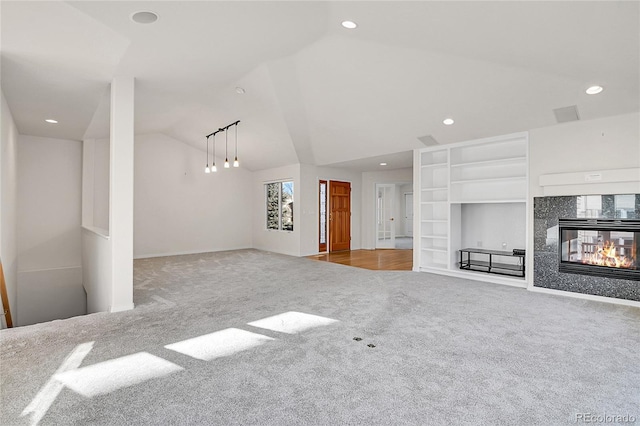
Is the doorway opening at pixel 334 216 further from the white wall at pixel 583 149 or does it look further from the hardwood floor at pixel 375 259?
the white wall at pixel 583 149

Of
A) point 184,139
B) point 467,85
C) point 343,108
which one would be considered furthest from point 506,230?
point 184,139

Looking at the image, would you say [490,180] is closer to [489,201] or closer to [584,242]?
[489,201]

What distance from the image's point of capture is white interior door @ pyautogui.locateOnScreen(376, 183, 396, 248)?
1058cm

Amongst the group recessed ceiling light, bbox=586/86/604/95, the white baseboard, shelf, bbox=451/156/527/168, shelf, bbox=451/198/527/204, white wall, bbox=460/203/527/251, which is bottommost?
the white baseboard

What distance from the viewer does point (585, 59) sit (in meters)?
3.54

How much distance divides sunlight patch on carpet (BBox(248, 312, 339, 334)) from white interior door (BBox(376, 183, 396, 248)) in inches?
274

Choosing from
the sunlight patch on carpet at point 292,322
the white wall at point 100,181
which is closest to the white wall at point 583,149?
the sunlight patch on carpet at point 292,322

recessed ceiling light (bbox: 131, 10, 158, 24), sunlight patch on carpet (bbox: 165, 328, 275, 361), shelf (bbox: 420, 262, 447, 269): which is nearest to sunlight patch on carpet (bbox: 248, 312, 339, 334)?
sunlight patch on carpet (bbox: 165, 328, 275, 361)

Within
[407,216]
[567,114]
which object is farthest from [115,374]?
[407,216]

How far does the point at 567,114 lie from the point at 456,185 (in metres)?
2.03

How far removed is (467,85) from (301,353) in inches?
156

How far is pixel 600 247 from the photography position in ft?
14.9

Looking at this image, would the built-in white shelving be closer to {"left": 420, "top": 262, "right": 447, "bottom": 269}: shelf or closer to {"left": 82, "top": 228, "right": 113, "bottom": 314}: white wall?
{"left": 420, "top": 262, "right": 447, "bottom": 269}: shelf

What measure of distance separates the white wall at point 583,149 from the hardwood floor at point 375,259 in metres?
2.68
